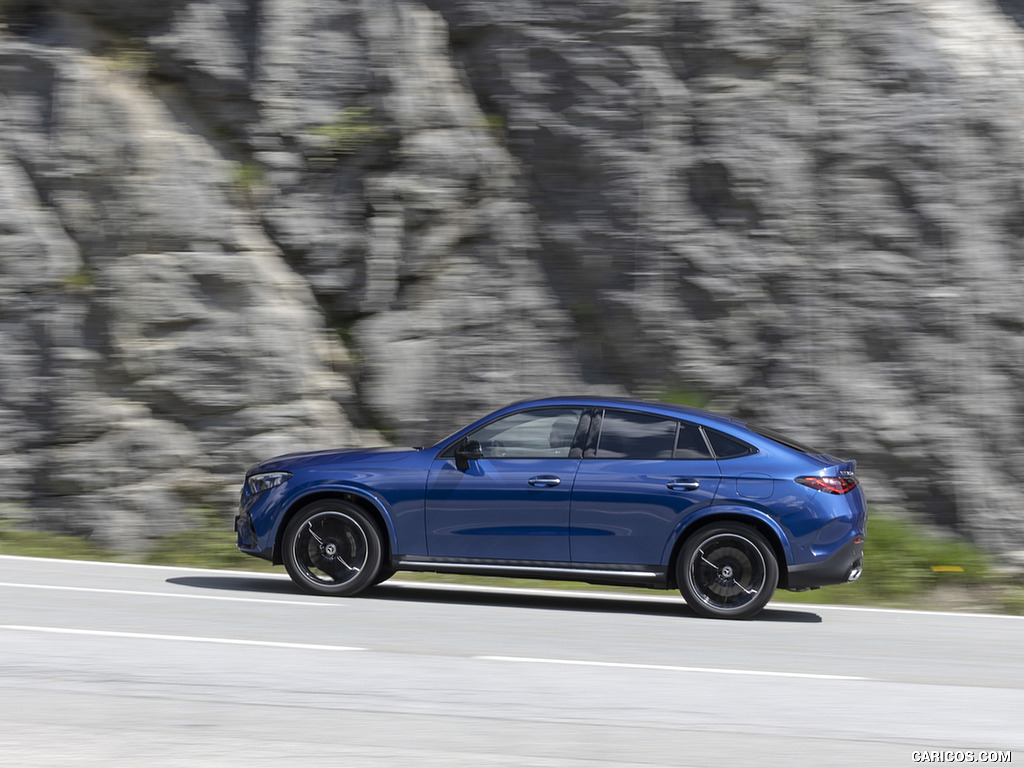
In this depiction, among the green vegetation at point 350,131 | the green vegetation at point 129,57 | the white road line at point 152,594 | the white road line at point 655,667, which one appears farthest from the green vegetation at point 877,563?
the green vegetation at point 129,57

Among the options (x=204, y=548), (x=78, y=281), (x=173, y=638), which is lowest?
(x=204, y=548)

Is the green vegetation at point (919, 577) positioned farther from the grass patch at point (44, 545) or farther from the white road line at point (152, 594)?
the grass patch at point (44, 545)

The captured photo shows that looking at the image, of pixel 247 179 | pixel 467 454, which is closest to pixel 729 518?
pixel 467 454

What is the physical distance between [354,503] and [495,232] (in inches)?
226

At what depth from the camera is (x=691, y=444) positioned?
8734 mm

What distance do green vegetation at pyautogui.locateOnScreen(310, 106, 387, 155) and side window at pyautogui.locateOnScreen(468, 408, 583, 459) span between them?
6410 mm

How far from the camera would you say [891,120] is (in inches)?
519

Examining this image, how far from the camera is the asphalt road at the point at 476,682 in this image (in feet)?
15.8

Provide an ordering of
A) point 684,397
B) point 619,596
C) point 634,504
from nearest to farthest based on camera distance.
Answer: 1. point 634,504
2. point 619,596
3. point 684,397

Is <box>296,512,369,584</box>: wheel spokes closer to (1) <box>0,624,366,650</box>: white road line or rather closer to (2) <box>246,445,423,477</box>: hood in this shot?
(2) <box>246,445,423,477</box>: hood

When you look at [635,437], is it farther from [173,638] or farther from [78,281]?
[78,281]

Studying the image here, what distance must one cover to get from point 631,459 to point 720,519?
79 centimetres

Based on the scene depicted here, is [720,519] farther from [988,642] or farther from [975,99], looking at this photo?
[975,99]

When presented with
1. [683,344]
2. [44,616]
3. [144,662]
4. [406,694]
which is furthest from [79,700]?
[683,344]
